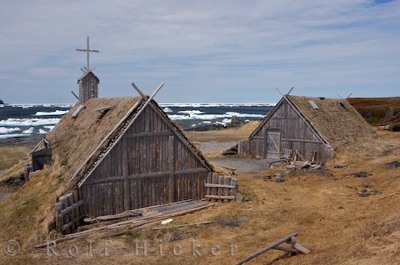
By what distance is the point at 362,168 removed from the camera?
28172mm

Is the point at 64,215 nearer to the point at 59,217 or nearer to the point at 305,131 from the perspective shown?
the point at 59,217

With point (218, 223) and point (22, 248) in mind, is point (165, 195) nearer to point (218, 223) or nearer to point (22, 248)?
point (218, 223)

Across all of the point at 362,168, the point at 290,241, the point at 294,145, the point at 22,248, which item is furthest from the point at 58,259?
the point at 294,145

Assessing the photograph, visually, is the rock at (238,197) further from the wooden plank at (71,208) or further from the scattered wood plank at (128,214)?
the wooden plank at (71,208)

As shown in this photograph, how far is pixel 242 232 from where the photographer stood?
15883mm

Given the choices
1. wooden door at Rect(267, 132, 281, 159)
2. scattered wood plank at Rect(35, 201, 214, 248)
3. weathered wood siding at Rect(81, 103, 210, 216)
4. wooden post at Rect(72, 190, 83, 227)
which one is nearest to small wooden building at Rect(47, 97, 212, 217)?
weathered wood siding at Rect(81, 103, 210, 216)

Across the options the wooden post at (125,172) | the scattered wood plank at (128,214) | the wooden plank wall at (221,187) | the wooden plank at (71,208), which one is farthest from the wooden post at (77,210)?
the wooden plank wall at (221,187)

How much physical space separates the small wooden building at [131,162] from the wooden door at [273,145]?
54.9 ft

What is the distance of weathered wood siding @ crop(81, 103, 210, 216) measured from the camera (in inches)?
672

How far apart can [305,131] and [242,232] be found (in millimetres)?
19022

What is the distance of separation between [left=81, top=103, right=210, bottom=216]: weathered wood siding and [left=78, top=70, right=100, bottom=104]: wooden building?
9.28 m

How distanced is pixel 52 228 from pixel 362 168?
70.0ft

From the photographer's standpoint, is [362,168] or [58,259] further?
[362,168]

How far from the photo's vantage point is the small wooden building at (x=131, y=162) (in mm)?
16953
